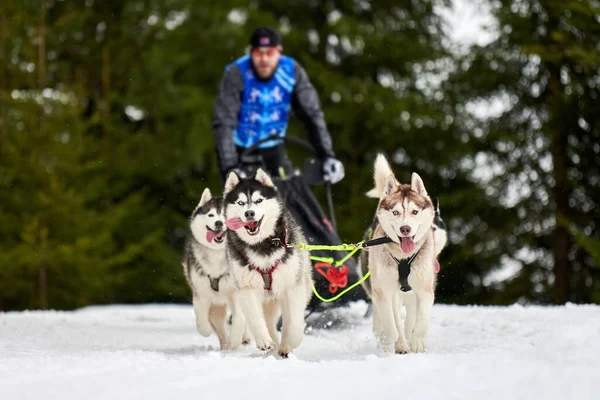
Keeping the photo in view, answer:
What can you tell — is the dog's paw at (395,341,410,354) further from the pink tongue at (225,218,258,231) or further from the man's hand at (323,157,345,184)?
the man's hand at (323,157,345,184)

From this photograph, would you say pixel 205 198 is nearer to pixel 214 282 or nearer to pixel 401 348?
pixel 214 282

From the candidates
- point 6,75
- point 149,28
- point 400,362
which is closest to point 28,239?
point 6,75

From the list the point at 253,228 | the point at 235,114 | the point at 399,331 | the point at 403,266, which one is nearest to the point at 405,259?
the point at 403,266

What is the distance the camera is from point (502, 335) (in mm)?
5379

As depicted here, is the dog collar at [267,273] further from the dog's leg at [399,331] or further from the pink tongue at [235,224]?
the dog's leg at [399,331]

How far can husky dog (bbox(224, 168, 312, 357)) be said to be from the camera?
4.49m

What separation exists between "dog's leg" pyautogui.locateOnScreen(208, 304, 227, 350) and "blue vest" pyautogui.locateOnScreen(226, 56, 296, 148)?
1.38 m

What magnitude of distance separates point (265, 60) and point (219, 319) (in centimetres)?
193

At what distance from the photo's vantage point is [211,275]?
5344 millimetres

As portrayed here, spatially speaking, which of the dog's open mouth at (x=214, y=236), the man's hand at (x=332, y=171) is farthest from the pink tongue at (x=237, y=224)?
the man's hand at (x=332, y=171)

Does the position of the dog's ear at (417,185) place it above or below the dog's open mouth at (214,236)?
above

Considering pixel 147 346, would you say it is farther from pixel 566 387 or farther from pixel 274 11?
pixel 274 11

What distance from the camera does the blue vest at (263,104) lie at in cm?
620

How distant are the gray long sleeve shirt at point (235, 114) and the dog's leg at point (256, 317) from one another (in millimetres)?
1477
